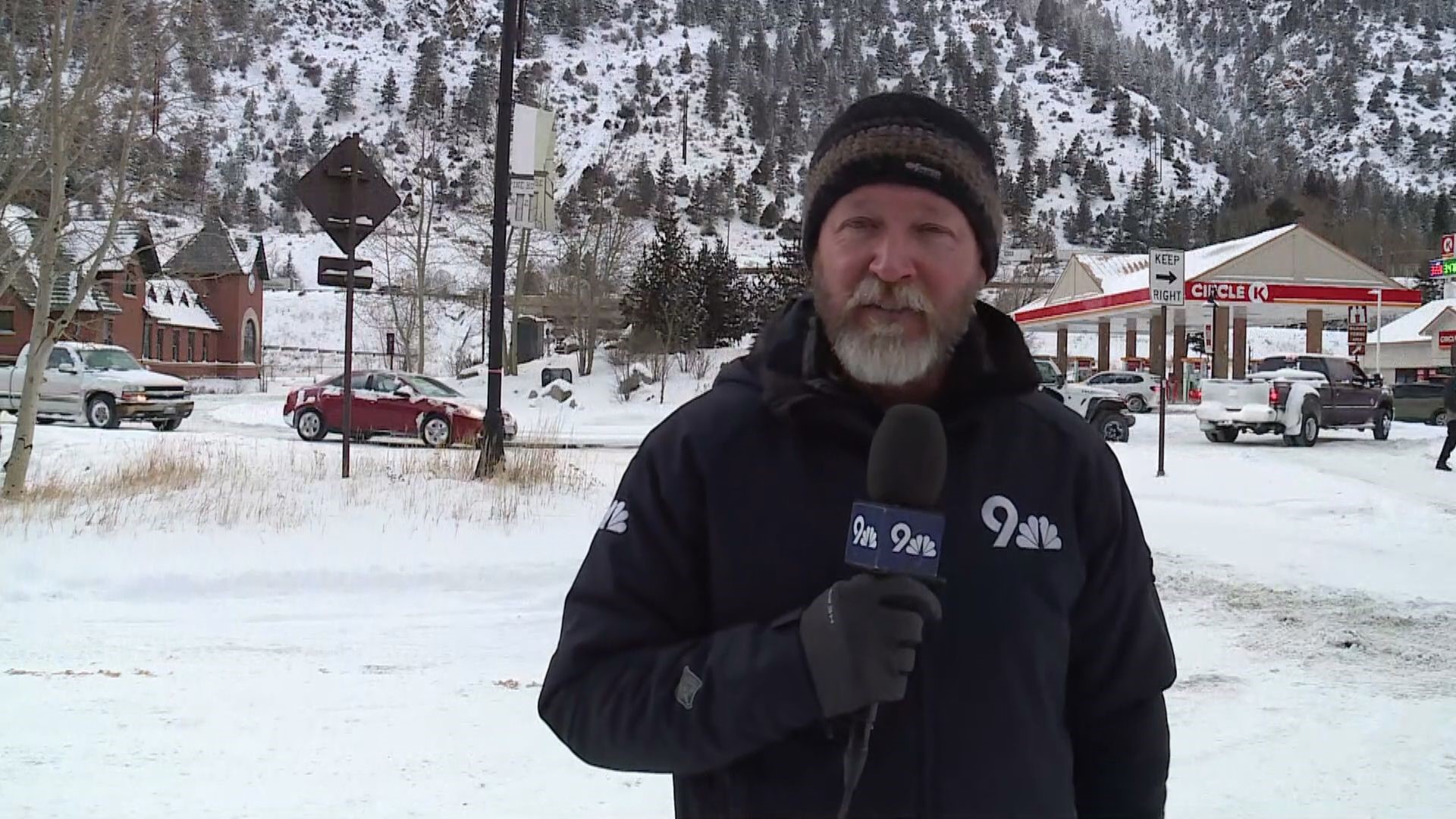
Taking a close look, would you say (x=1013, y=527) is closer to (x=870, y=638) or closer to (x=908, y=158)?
(x=870, y=638)

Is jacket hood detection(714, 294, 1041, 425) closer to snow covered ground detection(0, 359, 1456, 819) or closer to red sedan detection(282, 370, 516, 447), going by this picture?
snow covered ground detection(0, 359, 1456, 819)

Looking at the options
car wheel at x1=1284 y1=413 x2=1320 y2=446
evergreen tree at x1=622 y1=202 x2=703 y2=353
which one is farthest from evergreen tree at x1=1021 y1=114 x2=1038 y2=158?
car wheel at x1=1284 y1=413 x2=1320 y2=446

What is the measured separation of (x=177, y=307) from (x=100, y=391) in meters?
34.0

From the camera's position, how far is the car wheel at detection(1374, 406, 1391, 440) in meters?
24.1

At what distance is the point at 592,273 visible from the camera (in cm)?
4106

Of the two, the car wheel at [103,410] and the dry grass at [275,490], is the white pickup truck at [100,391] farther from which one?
the dry grass at [275,490]

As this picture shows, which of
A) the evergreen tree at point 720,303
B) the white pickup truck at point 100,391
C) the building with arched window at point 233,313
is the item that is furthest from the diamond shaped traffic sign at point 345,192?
the building with arched window at point 233,313

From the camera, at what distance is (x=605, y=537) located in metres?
1.82

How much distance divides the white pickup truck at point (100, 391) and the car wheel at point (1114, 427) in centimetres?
2017

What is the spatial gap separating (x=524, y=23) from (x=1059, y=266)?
8553 centimetres

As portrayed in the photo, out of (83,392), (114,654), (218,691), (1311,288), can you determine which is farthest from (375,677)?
(1311,288)

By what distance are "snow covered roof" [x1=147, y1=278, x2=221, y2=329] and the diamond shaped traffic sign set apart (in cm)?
4152

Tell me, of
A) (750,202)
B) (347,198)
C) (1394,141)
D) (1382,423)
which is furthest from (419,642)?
(1394,141)

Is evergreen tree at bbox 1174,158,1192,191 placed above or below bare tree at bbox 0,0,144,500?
above
